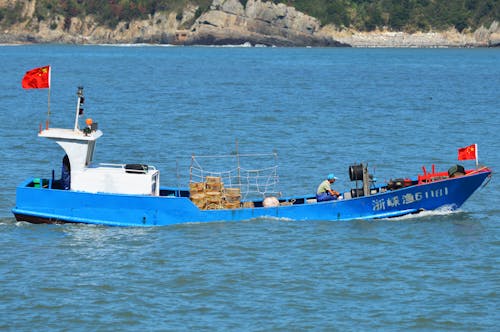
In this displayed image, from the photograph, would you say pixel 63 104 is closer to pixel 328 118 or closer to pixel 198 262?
pixel 328 118

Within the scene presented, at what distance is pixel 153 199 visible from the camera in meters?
30.2

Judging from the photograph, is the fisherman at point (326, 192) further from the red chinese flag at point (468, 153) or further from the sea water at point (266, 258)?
the red chinese flag at point (468, 153)

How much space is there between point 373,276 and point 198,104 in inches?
2064

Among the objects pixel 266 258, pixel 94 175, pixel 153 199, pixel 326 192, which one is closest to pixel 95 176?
pixel 94 175

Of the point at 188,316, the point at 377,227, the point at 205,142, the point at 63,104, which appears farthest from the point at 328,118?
the point at 188,316

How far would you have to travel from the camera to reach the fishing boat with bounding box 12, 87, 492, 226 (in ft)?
98.6

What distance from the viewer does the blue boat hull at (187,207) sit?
30047 millimetres

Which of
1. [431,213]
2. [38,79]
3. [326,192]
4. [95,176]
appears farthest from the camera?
[431,213]


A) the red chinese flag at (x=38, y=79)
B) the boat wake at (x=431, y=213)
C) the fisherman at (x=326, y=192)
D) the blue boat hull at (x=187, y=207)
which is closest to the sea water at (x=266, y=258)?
the boat wake at (x=431, y=213)

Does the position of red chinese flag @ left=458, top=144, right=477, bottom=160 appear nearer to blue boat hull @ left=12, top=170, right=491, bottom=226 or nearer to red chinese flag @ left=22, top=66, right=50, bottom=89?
blue boat hull @ left=12, top=170, right=491, bottom=226

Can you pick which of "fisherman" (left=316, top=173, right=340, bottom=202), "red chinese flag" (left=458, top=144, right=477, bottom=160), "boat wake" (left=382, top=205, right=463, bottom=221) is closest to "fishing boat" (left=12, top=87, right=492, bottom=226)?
"boat wake" (left=382, top=205, right=463, bottom=221)

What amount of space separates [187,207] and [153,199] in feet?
3.54

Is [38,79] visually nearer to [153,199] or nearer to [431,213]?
[153,199]

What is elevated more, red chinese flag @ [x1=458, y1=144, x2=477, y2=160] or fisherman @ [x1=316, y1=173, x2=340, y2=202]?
red chinese flag @ [x1=458, y1=144, x2=477, y2=160]
